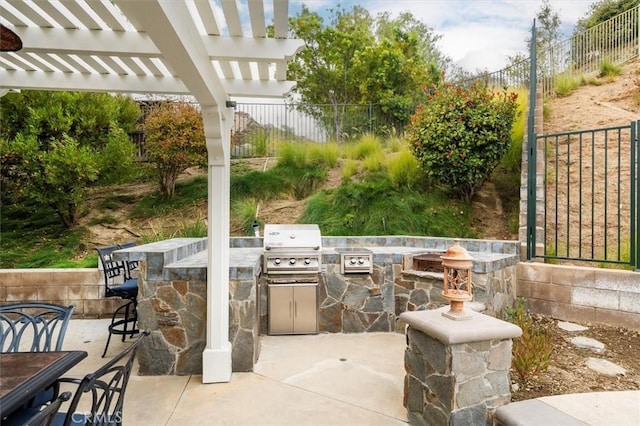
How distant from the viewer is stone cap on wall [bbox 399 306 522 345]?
86.0 inches

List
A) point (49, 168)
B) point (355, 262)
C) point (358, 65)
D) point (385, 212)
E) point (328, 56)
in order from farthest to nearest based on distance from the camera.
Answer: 1. point (328, 56)
2. point (358, 65)
3. point (385, 212)
4. point (49, 168)
5. point (355, 262)

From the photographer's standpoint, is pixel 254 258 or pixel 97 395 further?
pixel 254 258

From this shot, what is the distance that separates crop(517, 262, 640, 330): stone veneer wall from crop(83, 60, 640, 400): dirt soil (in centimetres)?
13

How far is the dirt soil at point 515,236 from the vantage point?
9.55 feet

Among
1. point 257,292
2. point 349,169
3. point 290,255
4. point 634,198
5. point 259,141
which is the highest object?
point 259,141

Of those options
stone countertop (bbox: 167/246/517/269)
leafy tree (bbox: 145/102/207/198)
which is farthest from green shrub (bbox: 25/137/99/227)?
stone countertop (bbox: 167/246/517/269)

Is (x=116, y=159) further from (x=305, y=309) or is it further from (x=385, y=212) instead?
(x=385, y=212)

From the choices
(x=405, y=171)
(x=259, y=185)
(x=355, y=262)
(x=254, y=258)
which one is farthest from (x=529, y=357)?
(x=259, y=185)

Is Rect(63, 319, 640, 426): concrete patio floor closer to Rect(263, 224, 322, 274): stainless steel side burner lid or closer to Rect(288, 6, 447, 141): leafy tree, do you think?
Rect(263, 224, 322, 274): stainless steel side burner lid

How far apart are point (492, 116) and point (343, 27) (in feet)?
28.6

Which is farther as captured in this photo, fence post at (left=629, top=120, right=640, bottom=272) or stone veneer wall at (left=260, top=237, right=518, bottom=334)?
stone veneer wall at (left=260, top=237, right=518, bottom=334)

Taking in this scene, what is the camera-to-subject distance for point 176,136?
263 inches

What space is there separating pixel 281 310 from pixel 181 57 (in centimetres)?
307

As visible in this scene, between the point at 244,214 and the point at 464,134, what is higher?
the point at 464,134
